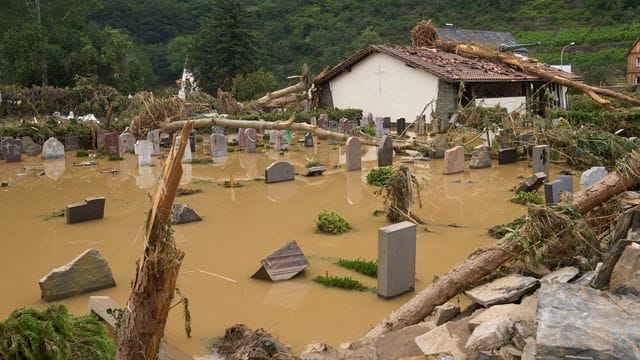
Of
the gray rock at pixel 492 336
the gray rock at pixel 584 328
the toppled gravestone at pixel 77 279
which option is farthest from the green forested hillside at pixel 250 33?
the gray rock at pixel 584 328

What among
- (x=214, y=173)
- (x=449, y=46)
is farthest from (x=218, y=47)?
(x=214, y=173)

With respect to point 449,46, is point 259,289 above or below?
below

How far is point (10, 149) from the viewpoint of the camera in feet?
71.7

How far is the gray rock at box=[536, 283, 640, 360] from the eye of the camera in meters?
3.91

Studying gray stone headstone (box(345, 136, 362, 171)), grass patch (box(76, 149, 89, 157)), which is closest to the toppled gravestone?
gray stone headstone (box(345, 136, 362, 171))

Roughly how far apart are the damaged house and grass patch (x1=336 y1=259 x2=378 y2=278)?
21481 mm

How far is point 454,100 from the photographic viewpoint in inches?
1246

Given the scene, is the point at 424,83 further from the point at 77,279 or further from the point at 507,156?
the point at 77,279

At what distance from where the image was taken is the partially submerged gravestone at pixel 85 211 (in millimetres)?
12305

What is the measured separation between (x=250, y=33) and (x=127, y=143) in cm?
2779

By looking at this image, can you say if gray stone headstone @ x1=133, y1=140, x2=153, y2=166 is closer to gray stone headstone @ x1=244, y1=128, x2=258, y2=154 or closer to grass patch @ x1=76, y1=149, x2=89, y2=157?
grass patch @ x1=76, y1=149, x2=89, y2=157

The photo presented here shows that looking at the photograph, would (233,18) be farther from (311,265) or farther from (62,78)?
(311,265)

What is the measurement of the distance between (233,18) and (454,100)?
979 inches

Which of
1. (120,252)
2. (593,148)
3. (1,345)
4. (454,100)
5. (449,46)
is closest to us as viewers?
(1,345)
